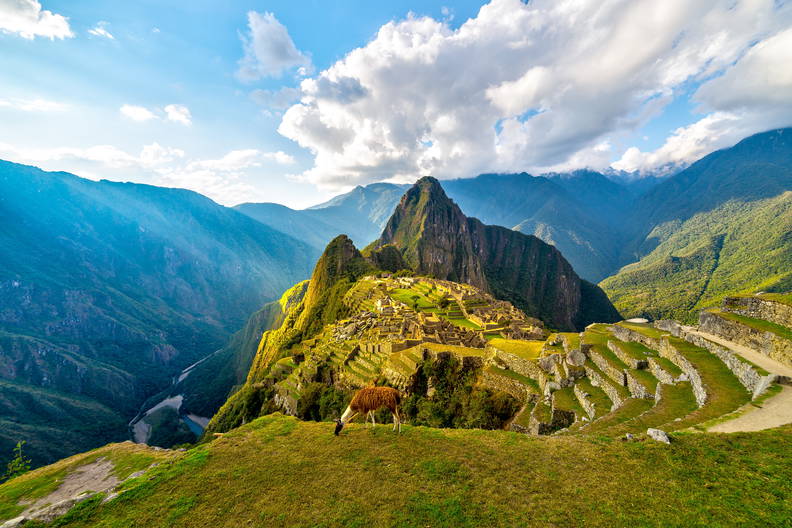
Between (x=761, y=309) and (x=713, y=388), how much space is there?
9988mm

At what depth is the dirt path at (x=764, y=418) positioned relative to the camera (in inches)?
492

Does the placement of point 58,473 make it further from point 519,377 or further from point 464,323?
point 464,323

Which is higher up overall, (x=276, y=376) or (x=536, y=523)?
(x=536, y=523)

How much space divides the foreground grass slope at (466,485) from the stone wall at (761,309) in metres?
13.2

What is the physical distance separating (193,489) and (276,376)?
53246 millimetres

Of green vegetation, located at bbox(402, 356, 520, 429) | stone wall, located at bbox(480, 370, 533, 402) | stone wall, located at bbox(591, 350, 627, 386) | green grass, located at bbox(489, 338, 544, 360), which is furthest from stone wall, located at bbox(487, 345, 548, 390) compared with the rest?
stone wall, located at bbox(591, 350, 627, 386)

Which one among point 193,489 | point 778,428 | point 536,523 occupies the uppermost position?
point 778,428

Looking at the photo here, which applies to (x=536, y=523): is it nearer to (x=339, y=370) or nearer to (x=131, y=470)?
(x=131, y=470)

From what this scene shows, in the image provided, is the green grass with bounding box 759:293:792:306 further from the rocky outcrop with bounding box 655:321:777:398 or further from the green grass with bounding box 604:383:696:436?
the green grass with bounding box 604:383:696:436

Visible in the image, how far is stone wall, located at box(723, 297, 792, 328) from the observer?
759 inches

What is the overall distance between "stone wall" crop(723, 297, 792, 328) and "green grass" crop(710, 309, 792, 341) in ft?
1.17

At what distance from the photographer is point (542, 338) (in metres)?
45.0

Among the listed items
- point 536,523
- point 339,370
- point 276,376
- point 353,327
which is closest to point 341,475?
point 536,523

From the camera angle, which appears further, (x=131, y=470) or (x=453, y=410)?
(x=453, y=410)
